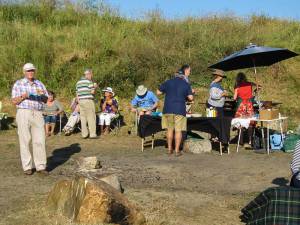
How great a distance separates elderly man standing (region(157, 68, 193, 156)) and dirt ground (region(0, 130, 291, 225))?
0.58 meters

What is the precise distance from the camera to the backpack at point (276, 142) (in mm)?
12250

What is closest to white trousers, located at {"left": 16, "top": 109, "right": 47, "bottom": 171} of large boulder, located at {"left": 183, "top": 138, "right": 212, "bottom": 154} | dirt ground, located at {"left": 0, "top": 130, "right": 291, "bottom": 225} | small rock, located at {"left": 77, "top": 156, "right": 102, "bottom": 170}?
dirt ground, located at {"left": 0, "top": 130, "right": 291, "bottom": 225}

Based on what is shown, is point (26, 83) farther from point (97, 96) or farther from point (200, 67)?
point (200, 67)

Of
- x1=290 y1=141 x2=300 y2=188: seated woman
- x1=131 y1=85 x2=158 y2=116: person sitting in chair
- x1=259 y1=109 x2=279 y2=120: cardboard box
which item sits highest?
x1=131 y1=85 x2=158 y2=116: person sitting in chair

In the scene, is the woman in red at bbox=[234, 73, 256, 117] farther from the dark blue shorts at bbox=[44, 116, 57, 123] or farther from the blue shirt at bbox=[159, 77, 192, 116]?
the dark blue shorts at bbox=[44, 116, 57, 123]

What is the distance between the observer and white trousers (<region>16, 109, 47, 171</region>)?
358 inches

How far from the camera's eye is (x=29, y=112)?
910cm

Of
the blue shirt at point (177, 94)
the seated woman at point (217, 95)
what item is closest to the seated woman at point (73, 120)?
the seated woman at point (217, 95)

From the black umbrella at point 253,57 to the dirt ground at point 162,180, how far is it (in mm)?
1940

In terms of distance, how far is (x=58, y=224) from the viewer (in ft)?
21.8

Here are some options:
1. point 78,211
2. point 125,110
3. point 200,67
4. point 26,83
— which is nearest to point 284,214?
point 78,211

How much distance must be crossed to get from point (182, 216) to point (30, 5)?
17.3m

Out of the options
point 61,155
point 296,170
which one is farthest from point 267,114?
point 296,170

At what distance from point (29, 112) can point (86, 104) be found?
17.4 feet
